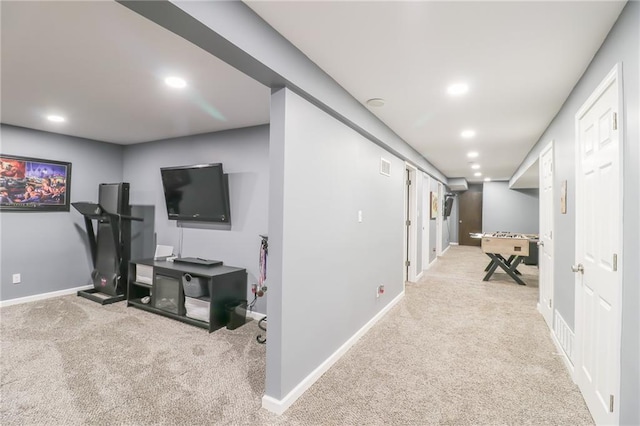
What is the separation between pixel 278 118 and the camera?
196cm

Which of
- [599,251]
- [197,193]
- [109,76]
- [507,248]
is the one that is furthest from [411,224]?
[109,76]

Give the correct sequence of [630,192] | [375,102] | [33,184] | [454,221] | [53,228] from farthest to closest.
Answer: [454,221] < [53,228] < [33,184] < [375,102] < [630,192]

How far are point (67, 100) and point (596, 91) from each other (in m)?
4.21

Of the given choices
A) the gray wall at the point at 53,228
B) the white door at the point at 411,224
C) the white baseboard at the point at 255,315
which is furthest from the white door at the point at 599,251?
the gray wall at the point at 53,228

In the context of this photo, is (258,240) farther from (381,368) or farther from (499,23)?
(499,23)

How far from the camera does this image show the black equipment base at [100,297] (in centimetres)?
398

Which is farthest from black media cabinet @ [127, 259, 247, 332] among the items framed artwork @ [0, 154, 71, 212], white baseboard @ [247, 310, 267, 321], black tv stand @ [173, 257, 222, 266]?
framed artwork @ [0, 154, 71, 212]

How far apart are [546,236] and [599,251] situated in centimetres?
206

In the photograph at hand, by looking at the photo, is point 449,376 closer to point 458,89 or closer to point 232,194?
point 458,89

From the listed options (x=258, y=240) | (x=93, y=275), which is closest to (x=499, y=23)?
(x=258, y=240)

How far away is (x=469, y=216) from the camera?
1138 centimetres

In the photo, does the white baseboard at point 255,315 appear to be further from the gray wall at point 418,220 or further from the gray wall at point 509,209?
the gray wall at point 509,209

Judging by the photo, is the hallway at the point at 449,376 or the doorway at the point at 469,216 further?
the doorway at the point at 469,216

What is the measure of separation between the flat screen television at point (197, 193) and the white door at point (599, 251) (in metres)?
3.34
